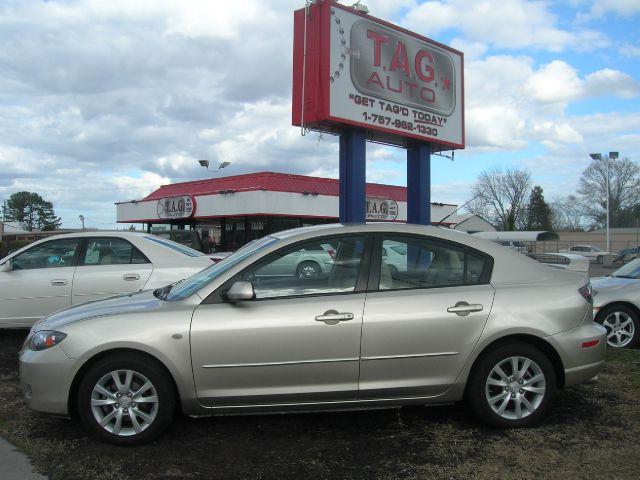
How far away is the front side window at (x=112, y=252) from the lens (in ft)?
24.9

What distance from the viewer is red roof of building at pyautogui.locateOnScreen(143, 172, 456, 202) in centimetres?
2952

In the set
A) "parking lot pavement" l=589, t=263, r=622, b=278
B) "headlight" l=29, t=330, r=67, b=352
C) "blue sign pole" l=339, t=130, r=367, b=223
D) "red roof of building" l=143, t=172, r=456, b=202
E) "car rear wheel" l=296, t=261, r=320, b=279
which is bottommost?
"parking lot pavement" l=589, t=263, r=622, b=278

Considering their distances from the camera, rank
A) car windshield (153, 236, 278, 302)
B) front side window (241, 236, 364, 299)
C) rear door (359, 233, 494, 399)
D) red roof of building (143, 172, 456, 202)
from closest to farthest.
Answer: rear door (359, 233, 494, 399)
front side window (241, 236, 364, 299)
car windshield (153, 236, 278, 302)
red roof of building (143, 172, 456, 202)

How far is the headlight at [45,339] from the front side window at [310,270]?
1343 millimetres

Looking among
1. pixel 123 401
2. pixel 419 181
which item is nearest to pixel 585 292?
pixel 123 401

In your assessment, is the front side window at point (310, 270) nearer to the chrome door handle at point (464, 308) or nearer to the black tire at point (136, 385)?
the chrome door handle at point (464, 308)

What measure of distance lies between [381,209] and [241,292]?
82.3ft

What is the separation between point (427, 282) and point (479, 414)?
3.41ft

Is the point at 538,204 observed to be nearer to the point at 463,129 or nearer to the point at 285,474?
the point at 463,129

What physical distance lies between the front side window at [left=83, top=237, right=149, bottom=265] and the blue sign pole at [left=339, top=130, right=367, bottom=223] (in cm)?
516

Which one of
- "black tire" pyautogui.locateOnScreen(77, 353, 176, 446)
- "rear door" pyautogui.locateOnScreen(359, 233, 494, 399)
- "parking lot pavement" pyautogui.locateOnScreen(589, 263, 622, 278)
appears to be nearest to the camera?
"black tire" pyautogui.locateOnScreen(77, 353, 176, 446)

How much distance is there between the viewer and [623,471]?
143 inches

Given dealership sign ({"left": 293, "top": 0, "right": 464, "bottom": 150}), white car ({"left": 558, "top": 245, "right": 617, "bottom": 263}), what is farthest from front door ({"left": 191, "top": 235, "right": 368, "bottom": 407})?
white car ({"left": 558, "top": 245, "right": 617, "bottom": 263})

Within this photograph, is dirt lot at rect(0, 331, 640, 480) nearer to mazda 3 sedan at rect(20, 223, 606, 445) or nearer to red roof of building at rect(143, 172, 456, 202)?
mazda 3 sedan at rect(20, 223, 606, 445)
